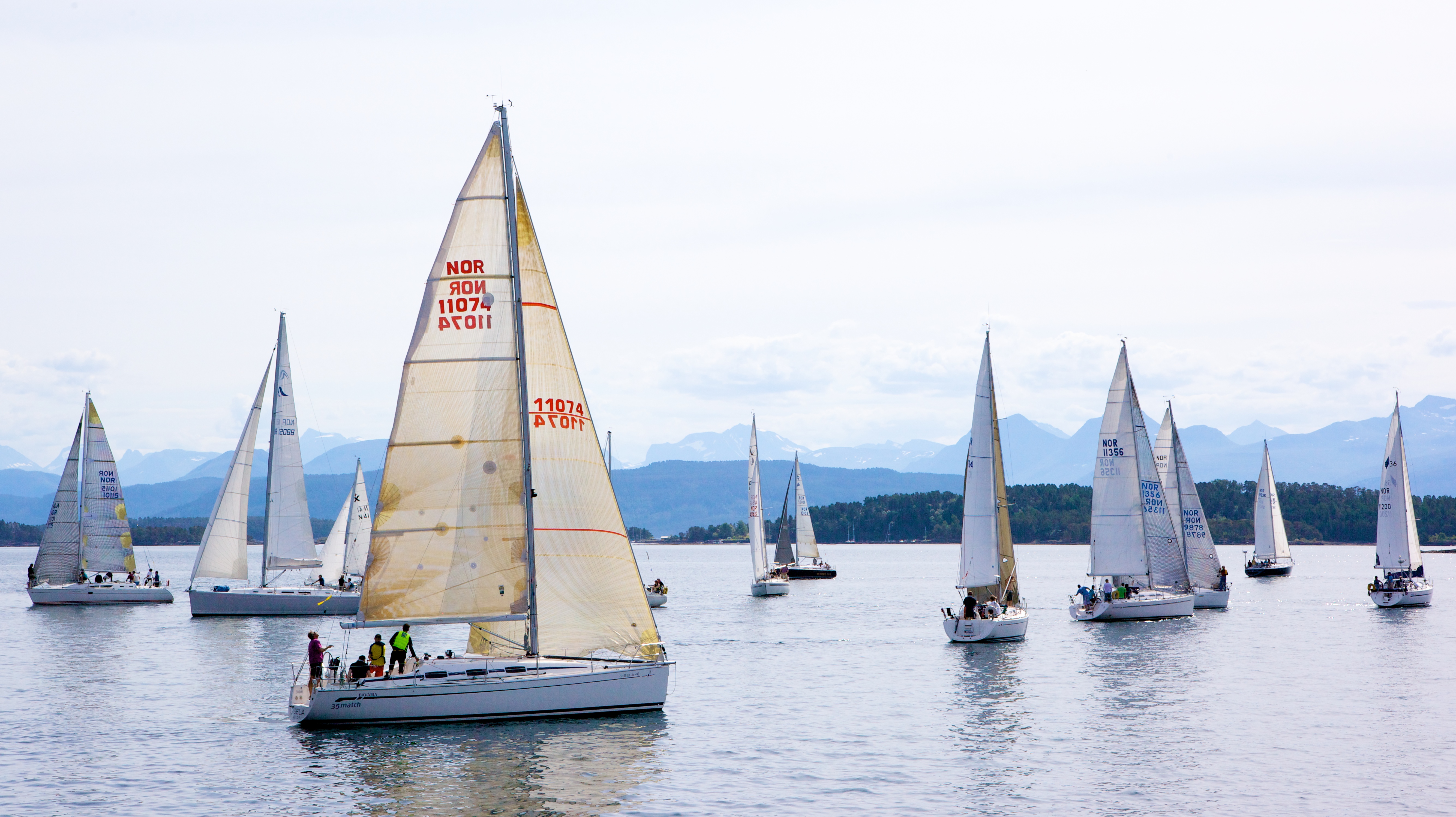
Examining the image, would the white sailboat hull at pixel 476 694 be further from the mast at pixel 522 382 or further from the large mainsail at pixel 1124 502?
the large mainsail at pixel 1124 502

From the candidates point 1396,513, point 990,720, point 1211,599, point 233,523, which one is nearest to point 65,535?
point 233,523

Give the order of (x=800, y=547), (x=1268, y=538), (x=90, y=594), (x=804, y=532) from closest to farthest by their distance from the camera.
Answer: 1. (x=90, y=594)
2. (x=1268, y=538)
3. (x=804, y=532)
4. (x=800, y=547)

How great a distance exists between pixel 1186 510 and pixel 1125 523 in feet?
30.7

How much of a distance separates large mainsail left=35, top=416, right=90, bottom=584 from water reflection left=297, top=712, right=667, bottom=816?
45842 mm

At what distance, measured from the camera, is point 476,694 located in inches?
1144

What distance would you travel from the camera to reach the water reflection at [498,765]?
79.7 feet

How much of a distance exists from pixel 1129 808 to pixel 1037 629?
3769cm

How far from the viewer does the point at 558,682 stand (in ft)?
96.5

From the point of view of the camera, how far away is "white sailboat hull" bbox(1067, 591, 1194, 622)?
60.4 m

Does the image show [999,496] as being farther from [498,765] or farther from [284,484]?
[284,484]

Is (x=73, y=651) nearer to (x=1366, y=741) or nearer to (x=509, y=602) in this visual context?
(x=509, y=602)

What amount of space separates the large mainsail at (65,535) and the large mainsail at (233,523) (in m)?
12.3

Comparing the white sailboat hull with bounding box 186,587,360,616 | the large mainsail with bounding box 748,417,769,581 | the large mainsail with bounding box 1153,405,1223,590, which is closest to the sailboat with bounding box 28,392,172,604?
the white sailboat hull with bounding box 186,587,360,616

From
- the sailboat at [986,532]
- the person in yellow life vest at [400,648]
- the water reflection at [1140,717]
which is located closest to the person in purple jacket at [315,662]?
the person in yellow life vest at [400,648]
